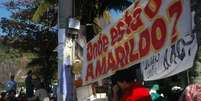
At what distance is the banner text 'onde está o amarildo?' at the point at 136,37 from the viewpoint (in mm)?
7615

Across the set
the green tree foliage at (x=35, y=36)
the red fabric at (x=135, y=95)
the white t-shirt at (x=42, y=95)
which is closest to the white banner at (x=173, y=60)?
the red fabric at (x=135, y=95)

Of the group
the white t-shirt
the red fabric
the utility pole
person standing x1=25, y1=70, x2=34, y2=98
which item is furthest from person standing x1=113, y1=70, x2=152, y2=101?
person standing x1=25, y1=70, x2=34, y2=98

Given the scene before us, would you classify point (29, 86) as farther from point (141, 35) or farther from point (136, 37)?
point (141, 35)

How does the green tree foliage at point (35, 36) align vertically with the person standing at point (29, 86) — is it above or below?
above

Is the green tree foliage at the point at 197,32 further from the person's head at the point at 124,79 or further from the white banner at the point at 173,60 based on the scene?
the person's head at the point at 124,79

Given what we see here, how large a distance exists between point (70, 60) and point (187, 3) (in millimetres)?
7453

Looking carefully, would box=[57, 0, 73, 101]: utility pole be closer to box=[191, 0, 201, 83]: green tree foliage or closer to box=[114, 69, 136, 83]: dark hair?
box=[191, 0, 201, 83]: green tree foliage

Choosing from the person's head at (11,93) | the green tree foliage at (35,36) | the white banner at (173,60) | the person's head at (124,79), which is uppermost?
the green tree foliage at (35,36)

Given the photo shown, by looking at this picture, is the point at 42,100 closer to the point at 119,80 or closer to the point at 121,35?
the point at 121,35

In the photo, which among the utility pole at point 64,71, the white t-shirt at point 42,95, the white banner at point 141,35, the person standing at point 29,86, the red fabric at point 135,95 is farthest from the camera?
the person standing at point 29,86

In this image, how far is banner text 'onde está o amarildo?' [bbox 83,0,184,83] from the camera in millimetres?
7615

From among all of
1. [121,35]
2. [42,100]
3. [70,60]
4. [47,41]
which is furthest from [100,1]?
[121,35]

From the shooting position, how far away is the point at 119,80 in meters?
7.64

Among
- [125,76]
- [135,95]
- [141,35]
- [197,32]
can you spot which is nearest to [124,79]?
[125,76]
